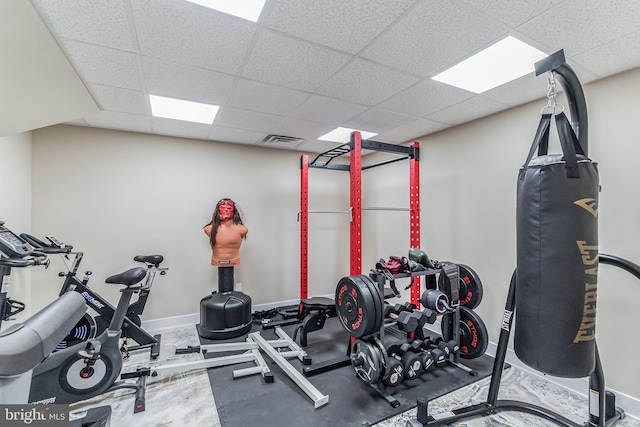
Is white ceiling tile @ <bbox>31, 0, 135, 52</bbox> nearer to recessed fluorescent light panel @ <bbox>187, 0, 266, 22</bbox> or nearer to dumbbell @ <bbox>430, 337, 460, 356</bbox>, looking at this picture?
recessed fluorescent light panel @ <bbox>187, 0, 266, 22</bbox>

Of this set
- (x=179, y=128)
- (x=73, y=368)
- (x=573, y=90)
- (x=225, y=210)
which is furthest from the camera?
(x=225, y=210)

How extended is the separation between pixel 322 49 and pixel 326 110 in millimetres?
1027

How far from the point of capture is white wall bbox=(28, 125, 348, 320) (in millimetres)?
3150

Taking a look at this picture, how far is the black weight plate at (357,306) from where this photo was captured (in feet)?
7.18

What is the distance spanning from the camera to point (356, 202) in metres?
2.73

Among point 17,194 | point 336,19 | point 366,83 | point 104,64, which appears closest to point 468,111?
point 366,83

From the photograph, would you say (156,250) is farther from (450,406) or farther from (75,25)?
(450,406)

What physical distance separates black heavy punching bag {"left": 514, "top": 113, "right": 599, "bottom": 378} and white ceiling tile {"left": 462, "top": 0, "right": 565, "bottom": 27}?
0.61 metres

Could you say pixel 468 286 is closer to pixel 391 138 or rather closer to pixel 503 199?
pixel 503 199

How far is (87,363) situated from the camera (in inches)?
77.7

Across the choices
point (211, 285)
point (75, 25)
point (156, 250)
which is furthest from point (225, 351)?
point (75, 25)

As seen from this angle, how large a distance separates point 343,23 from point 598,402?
2764 mm

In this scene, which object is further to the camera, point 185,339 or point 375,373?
point 185,339

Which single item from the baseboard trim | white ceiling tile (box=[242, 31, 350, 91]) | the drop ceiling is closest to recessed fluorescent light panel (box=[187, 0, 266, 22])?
the drop ceiling
